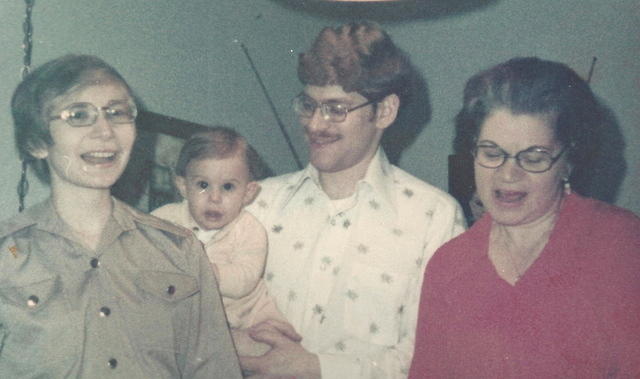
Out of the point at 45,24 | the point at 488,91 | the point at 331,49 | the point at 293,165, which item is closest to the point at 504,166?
the point at 488,91

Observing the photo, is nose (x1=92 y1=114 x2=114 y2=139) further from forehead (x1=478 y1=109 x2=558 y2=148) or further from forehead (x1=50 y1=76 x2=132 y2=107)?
forehead (x1=478 y1=109 x2=558 y2=148)

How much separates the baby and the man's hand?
1cm

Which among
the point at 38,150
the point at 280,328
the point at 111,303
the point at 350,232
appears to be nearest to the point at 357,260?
the point at 350,232

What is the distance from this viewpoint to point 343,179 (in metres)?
1.09

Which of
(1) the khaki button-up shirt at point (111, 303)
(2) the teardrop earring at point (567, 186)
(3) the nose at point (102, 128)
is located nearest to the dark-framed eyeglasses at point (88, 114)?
(3) the nose at point (102, 128)

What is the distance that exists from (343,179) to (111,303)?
0.43 metres

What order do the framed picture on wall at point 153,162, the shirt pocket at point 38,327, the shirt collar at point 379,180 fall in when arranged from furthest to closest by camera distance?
the shirt collar at point 379,180 → the framed picture on wall at point 153,162 → the shirt pocket at point 38,327

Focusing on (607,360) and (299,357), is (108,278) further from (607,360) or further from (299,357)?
(607,360)

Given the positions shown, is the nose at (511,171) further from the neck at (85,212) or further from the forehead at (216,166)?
the neck at (85,212)

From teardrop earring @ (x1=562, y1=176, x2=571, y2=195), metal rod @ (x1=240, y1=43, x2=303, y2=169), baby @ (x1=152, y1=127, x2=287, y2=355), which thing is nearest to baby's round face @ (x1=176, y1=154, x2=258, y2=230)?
baby @ (x1=152, y1=127, x2=287, y2=355)

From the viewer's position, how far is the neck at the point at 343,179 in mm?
1086

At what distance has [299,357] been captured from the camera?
1.01 meters

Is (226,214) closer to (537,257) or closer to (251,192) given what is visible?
(251,192)

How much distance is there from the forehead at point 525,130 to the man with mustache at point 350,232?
201mm
